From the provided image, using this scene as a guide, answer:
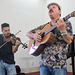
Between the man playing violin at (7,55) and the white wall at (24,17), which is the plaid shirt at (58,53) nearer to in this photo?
the man playing violin at (7,55)

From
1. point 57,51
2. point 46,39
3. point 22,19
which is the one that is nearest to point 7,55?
point 46,39

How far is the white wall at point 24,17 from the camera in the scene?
4.15 metres

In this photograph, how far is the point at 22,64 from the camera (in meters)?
4.29

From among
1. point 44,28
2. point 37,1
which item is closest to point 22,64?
point 37,1

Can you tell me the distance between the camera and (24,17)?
14.9ft

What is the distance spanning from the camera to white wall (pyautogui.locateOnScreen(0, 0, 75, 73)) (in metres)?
4.15

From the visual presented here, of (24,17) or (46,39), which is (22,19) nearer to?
(24,17)

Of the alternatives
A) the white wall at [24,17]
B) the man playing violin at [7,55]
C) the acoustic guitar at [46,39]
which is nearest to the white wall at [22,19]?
the white wall at [24,17]

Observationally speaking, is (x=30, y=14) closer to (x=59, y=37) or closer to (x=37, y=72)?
(x=37, y=72)

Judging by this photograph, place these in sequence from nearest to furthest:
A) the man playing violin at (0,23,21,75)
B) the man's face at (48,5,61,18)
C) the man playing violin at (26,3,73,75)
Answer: the man playing violin at (26,3,73,75) → the man's face at (48,5,61,18) → the man playing violin at (0,23,21,75)

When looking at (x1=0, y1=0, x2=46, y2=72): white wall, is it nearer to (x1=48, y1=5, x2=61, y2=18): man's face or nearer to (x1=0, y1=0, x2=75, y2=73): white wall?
(x1=0, y1=0, x2=75, y2=73): white wall

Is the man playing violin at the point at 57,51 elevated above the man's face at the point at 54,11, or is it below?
below

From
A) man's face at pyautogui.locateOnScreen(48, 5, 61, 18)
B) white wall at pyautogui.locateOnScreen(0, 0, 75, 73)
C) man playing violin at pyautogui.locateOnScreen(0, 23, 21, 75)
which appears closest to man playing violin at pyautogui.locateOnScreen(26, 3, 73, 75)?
man's face at pyautogui.locateOnScreen(48, 5, 61, 18)

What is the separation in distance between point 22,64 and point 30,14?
6.01 ft
